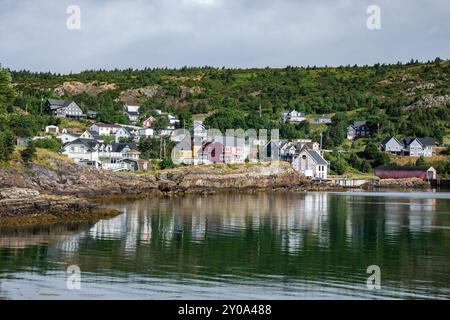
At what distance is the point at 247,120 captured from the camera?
121375 mm

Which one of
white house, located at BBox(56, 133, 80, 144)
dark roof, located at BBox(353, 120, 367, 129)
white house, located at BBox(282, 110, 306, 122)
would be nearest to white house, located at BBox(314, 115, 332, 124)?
white house, located at BBox(282, 110, 306, 122)

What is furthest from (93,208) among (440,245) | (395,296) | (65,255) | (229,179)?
(229,179)

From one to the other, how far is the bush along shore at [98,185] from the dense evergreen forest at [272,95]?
92.1 ft

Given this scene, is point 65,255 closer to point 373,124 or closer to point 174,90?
point 373,124

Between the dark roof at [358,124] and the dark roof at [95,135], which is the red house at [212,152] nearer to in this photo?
the dark roof at [95,135]

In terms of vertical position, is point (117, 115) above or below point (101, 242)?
above

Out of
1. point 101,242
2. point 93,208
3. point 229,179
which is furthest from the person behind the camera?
point 229,179

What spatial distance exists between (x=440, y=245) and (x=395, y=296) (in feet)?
45.6

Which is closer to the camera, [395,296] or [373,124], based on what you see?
[395,296]

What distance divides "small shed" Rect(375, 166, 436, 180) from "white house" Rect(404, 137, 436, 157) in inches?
412

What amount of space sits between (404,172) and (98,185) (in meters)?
53.9

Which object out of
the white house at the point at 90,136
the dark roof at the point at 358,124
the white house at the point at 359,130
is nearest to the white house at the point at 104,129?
the white house at the point at 90,136

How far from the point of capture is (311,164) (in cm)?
9831
